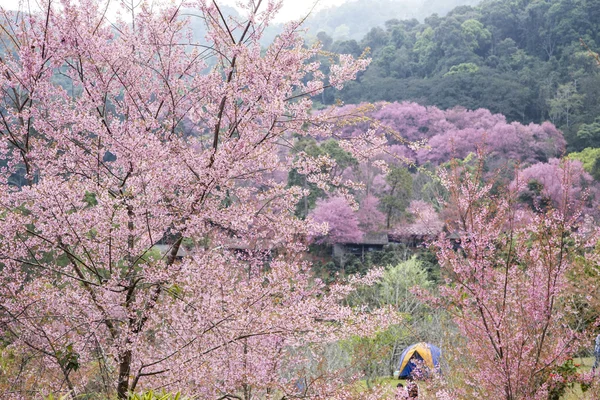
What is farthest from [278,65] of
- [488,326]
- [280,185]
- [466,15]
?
[466,15]

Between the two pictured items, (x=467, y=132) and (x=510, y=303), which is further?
(x=467, y=132)

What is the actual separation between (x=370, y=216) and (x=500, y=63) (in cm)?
2040

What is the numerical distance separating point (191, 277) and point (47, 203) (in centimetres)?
81

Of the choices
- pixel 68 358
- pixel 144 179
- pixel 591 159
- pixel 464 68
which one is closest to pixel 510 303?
pixel 144 179

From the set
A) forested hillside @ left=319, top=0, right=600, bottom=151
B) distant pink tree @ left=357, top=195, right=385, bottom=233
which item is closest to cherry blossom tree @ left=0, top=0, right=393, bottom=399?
distant pink tree @ left=357, top=195, right=385, bottom=233

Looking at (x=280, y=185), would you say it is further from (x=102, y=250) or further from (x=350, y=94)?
(x=350, y=94)

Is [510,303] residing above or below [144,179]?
below

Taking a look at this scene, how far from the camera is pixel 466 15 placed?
3956 centimetres

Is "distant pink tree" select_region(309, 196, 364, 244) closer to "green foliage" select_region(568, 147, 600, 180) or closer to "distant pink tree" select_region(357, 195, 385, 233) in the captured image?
"distant pink tree" select_region(357, 195, 385, 233)

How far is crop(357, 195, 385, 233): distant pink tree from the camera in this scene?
2128 centimetres

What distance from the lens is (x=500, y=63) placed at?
116 ft

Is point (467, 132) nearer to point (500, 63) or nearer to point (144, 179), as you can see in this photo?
→ point (500, 63)

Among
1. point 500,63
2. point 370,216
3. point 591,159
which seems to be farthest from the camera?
point 500,63

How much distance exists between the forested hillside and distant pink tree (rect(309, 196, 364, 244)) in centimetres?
1344
